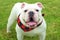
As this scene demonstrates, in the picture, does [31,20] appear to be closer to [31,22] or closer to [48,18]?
[31,22]

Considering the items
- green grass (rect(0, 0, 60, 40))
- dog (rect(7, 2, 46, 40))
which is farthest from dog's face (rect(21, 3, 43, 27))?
green grass (rect(0, 0, 60, 40))

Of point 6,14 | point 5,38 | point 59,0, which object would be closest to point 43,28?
point 5,38

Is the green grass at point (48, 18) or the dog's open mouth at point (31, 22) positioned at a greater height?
the dog's open mouth at point (31, 22)

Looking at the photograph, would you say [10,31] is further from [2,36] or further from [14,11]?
[14,11]

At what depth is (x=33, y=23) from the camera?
9.44ft

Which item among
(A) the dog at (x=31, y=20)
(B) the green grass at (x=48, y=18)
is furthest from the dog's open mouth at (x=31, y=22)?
(B) the green grass at (x=48, y=18)

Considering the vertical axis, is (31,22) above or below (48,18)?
above

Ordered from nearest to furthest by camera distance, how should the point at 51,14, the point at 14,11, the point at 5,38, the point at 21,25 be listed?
the point at 21,25, the point at 14,11, the point at 5,38, the point at 51,14

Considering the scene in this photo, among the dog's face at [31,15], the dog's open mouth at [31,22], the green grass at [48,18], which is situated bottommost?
the green grass at [48,18]

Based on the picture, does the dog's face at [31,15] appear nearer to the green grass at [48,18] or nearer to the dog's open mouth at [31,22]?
the dog's open mouth at [31,22]

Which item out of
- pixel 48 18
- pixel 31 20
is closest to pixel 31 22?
pixel 31 20

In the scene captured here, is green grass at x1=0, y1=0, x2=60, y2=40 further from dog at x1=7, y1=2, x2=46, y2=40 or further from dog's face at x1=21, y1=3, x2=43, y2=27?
dog's face at x1=21, y1=3, x2=43, y2=27

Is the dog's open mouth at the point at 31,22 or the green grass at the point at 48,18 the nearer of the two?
the dog's open mouth at the point at 31,22

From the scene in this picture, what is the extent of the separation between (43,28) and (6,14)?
5.76 ft
